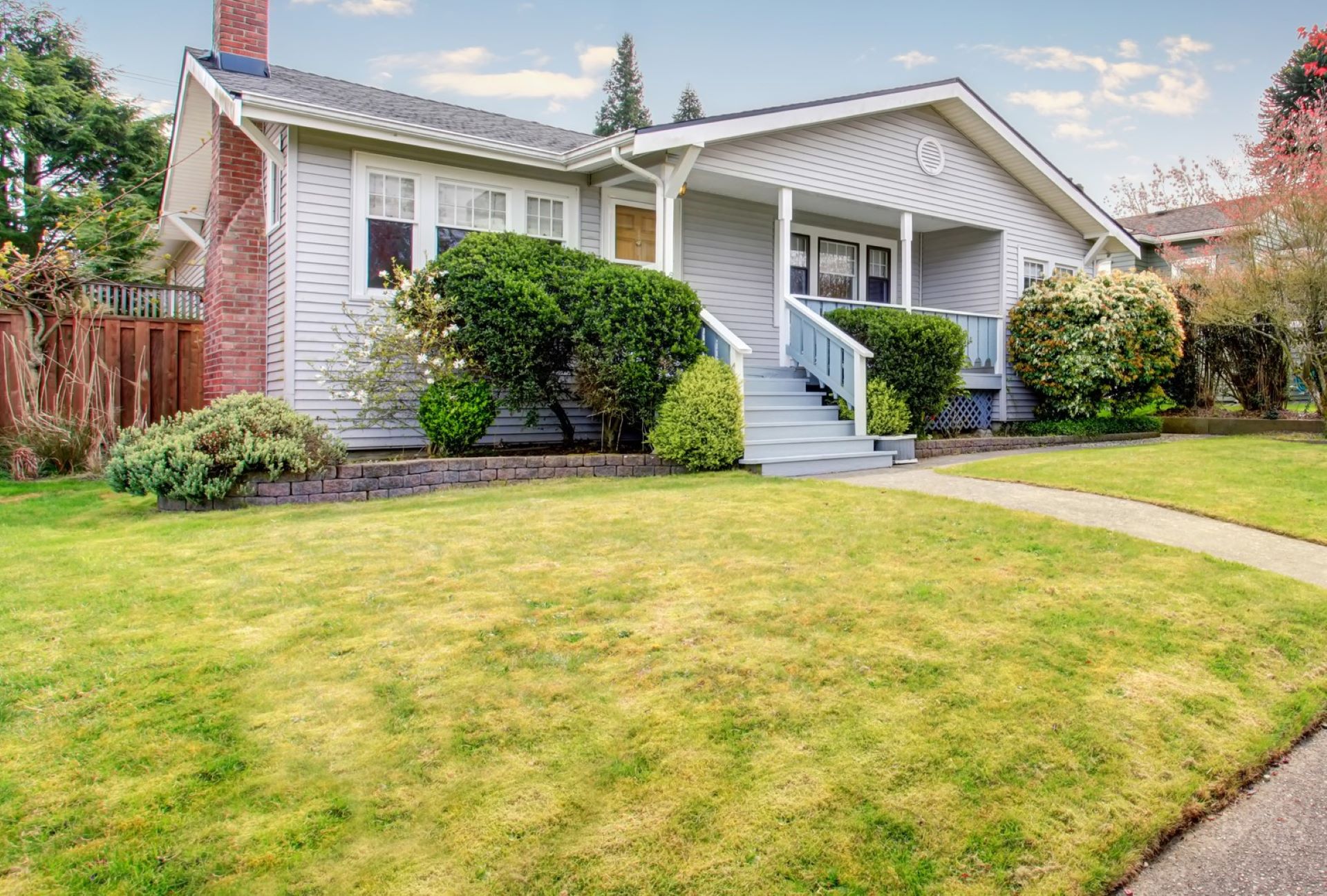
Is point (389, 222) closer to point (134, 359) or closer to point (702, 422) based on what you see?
point (702, 422)

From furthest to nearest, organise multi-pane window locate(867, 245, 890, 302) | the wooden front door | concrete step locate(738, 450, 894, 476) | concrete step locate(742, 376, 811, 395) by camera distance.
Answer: multi-pane window locate(867, 245, 890, 302) < the wooden front door < concrete step locate(742, 376, 811, 395) < concrete step locate(738, 450, 894, 476)

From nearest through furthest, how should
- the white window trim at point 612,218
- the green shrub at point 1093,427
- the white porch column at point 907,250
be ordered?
1. the white window trim at point 612,218
2. the white porch column at point 907,250
3. the green shrub at point 1093,427

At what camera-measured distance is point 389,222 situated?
9.41m

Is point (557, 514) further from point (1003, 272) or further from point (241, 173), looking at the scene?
point (1003, 272)

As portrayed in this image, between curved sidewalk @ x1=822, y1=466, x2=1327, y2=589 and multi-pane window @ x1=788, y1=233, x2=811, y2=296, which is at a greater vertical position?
multi-pane window @ x1=788, y1=233, x2=811, y2=296

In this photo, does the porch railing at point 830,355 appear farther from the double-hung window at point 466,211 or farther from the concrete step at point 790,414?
the double-hung window at point 466,211

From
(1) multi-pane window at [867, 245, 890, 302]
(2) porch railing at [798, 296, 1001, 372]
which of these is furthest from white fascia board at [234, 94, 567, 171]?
(1) multi-pane window at [867, 245, 890, 302]

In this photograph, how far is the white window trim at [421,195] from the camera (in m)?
9.22

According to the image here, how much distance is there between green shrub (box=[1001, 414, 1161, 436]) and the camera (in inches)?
523

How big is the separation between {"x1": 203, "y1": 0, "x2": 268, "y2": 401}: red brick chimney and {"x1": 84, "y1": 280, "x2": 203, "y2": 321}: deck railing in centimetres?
294

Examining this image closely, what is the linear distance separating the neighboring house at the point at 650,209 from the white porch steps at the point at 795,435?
0.14 feet

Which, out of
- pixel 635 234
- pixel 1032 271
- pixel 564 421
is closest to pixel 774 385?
A: pixel 564 421

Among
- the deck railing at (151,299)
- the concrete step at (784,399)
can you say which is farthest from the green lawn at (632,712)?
the deck railing at (151,299)

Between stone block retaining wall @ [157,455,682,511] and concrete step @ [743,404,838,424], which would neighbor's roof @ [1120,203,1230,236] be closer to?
concrete step @ [743,404,838,424]
